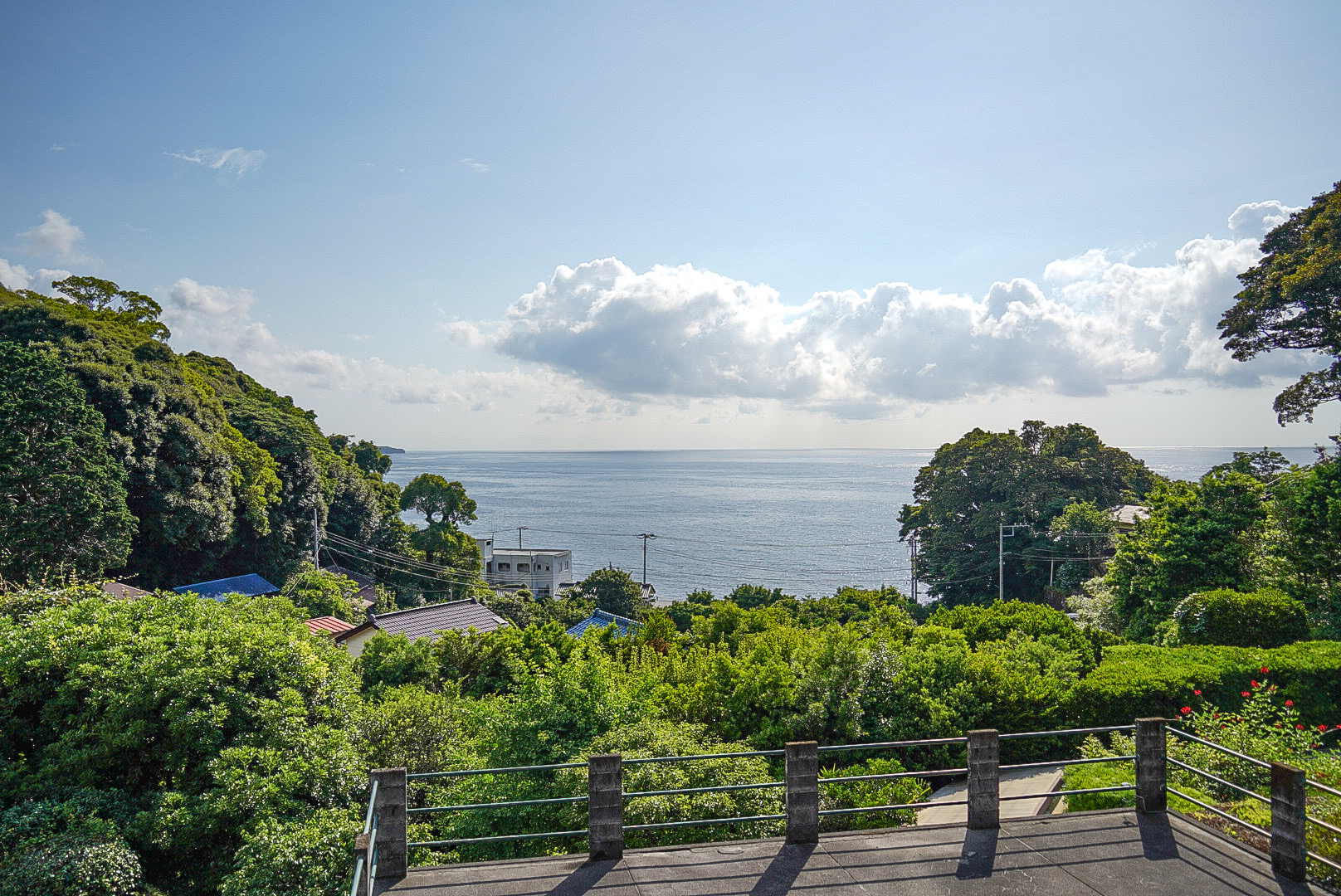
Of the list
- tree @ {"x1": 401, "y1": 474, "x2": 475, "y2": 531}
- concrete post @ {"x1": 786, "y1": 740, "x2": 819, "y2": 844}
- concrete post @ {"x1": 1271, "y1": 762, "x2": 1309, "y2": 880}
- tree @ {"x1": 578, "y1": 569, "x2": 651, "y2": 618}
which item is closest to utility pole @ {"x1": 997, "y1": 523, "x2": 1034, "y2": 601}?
tree @ {"x1": 578, "y1": 569, "x2": 651, "y2": 618}

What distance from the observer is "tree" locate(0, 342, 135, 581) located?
24094 millimetres

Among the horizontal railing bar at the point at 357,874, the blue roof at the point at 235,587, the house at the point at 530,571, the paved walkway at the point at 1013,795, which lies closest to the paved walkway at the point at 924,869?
the paved walkway at the point at 1013,795

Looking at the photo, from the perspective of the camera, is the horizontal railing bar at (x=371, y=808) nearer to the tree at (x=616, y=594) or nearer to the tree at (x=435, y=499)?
the tree at (x=616, y=594)

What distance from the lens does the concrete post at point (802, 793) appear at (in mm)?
7656

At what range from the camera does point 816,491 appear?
616 feet

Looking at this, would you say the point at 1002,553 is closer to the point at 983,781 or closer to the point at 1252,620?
the point at 1252,620

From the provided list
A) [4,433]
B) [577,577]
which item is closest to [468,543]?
[577,577]

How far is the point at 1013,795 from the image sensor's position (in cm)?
1009

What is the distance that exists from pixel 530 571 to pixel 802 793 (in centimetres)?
6644

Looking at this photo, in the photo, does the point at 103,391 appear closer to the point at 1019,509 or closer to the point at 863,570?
the point at 1019,509

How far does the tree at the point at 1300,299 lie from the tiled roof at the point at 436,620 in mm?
27026

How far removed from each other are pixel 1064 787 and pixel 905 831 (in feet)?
13.5

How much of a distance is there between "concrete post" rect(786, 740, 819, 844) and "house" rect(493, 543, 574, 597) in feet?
212

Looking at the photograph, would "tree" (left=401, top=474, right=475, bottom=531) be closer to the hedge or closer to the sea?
the sea
